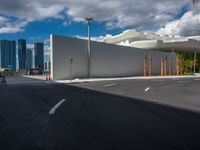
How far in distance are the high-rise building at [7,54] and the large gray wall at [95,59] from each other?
2373 inches

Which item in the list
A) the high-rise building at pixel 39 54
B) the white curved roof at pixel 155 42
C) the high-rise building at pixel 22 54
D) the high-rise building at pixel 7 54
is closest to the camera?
the white curved roof at pixel 155 42

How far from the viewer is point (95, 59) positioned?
125 feet

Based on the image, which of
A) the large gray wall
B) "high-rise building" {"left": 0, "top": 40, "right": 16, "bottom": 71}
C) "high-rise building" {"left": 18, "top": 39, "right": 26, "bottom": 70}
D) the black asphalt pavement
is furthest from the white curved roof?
the black asphalt pavement

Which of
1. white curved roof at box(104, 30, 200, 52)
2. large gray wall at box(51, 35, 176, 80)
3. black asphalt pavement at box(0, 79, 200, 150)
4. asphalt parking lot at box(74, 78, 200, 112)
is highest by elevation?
white curved roof at box(104, 30, 200, 52)

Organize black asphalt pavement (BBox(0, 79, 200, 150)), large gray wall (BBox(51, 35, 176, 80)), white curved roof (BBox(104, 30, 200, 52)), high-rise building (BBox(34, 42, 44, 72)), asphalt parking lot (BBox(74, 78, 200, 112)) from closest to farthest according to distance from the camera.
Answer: black asphalt pavement (BBox(0, 79, 200, 150)) → asphalt parking lot (BBox(74, 78, 200, 112)) → large gray wall (BBox(51, 35, 176, 80)) → white curved roof (BBox(104, 30, 200, 52)) → high-rise building (BBox(34, 42, 44, 72))

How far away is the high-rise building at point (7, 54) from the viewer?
9394cm

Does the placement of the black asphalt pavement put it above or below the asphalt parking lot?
above

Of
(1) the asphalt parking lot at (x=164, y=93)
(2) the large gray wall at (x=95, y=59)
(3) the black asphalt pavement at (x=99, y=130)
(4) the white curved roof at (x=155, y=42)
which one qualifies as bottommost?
(1) the asphalt parking lot at (x=164, y=93)

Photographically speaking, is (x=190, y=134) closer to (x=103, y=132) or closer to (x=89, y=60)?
(x=103, y=132)

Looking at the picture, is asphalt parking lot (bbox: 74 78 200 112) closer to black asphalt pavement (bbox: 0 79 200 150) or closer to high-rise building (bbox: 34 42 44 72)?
black asphalt pavement (bbox: 0 79 200 150)

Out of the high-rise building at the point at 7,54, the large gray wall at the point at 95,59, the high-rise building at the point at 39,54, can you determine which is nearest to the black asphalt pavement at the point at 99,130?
the large gray wall at the point at 95,59

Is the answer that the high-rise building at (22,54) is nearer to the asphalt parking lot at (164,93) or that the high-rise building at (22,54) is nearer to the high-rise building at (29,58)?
the high-rise building at (29,58)

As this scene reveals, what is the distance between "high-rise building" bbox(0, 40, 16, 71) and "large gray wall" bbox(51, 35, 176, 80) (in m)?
60.3

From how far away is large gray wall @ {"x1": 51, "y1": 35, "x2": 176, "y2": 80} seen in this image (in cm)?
3238
